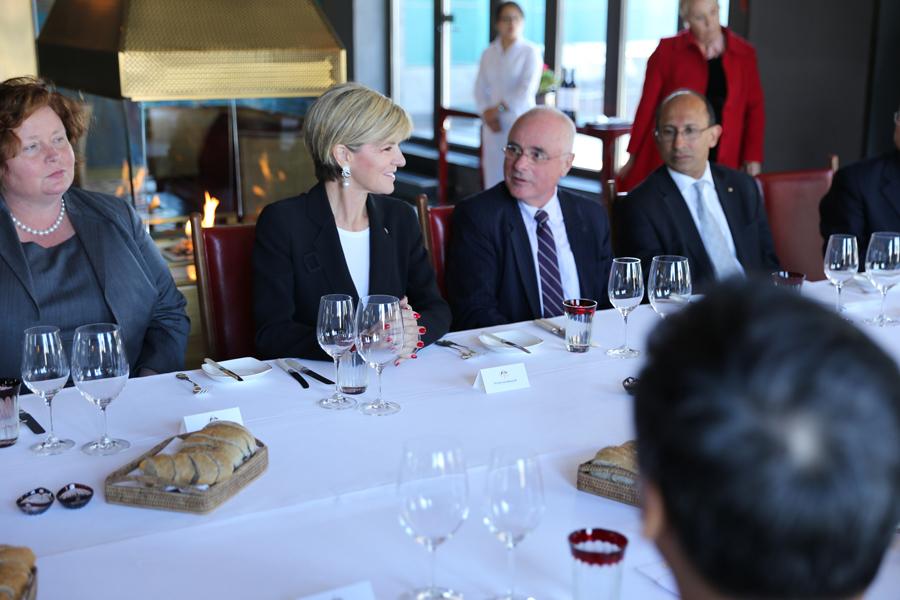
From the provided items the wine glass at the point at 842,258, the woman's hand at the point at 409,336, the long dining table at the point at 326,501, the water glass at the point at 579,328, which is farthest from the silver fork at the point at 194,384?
the wine glass at the point at 842,258

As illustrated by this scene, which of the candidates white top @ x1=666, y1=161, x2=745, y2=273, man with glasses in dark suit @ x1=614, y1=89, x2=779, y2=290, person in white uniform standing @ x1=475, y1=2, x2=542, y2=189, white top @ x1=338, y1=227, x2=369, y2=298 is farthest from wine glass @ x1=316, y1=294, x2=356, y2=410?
person in white uniform standing @ x1=475, y1=2, x2=542, y2=189

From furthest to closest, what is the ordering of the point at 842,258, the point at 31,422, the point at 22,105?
the point at 842,258, the point at 22,105, the point at 31,422

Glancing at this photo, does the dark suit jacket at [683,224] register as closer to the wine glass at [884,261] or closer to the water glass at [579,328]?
the wine glass at [884,261]

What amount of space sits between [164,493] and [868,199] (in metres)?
2.84

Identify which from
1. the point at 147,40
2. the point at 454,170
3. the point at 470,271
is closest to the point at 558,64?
the point at 454,170

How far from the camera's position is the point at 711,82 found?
15.5 feet

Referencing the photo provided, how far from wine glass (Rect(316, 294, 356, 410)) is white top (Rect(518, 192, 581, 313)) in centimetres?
114

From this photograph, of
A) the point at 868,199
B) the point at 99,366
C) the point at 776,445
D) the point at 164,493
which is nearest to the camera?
the point at 776,445

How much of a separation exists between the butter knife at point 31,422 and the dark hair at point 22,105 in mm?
760

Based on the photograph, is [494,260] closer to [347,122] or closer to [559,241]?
[559,241]

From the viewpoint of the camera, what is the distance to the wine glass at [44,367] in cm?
163

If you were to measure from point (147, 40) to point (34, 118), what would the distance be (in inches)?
71.1

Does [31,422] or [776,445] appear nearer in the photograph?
[776,445]

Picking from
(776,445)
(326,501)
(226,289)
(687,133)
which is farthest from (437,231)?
(776,445)
